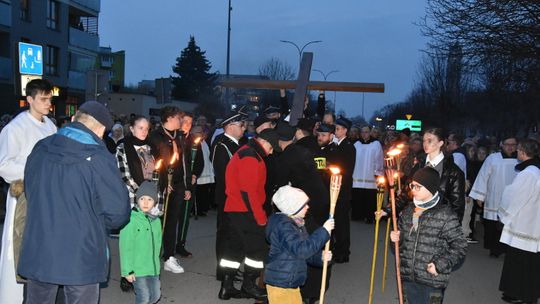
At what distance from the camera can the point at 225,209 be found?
6.37 meters

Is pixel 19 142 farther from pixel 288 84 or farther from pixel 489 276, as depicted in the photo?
pixel 288 84

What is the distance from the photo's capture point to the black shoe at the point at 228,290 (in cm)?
670

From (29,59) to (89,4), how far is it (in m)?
29.0

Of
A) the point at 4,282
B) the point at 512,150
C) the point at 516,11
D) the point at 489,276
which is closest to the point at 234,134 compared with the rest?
the point at 4,282

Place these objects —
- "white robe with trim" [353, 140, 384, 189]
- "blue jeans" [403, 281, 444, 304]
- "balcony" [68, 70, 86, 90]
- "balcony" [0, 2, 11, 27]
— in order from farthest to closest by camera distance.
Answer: "balcony" [68, 70, 86, 90] → "balcony" [0, 2, 11, 27] → "white robe with trim" [353, 140, 384, 189] → "blue jeans" [403, 281, 444, 304]

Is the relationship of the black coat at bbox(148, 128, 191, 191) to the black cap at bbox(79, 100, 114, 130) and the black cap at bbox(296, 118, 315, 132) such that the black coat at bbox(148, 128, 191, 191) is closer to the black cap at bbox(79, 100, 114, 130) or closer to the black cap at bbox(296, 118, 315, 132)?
the black cap at bbox(296, 118, 315, 132)

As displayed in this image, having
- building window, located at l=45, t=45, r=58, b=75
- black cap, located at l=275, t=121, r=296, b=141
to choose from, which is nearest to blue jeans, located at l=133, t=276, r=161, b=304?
black cap, located at l=275, t=121, r=296, b=141

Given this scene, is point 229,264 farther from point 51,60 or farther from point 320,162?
point 51,60

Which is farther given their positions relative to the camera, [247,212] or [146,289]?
[247,212]

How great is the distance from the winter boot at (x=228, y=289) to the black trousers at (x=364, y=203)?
6.34m

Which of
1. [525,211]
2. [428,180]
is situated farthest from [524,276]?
[428,180]

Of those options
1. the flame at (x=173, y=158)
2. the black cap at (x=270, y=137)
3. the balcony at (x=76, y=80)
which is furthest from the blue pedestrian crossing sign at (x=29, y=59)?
the balcony at (x=76, y=80)

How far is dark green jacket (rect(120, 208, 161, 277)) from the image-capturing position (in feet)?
17.6

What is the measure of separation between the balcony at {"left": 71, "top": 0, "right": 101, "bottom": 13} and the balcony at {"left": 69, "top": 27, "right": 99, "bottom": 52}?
5.70 ft
